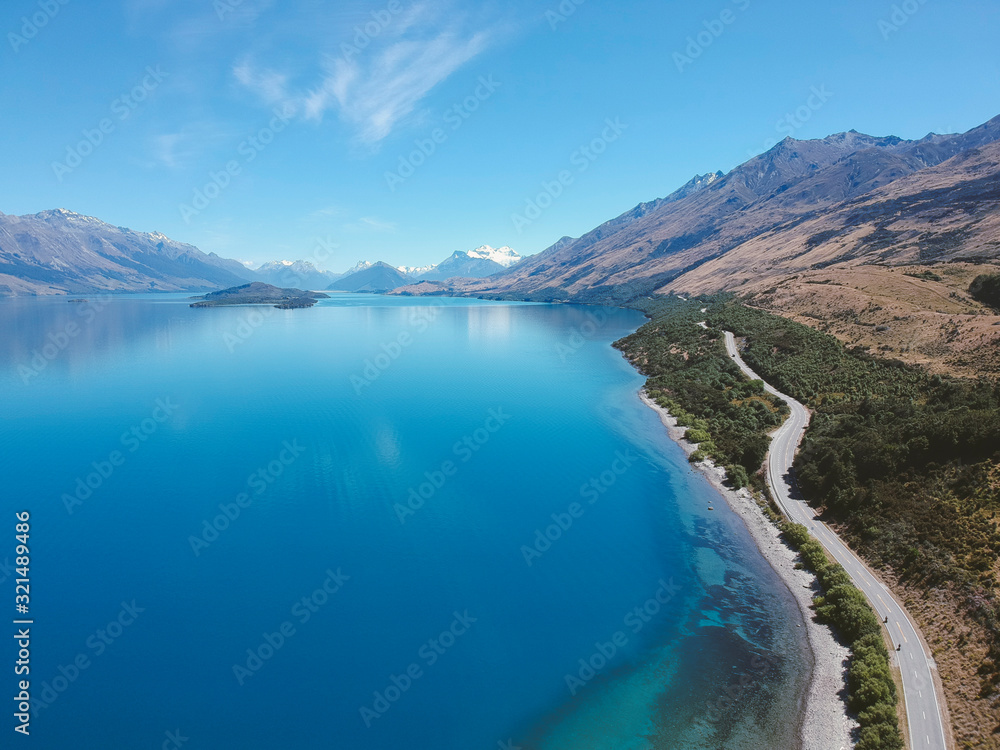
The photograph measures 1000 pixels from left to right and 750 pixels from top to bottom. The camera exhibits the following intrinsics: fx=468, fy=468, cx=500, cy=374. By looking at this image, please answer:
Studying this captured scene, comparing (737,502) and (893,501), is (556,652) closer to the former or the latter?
(737,502)

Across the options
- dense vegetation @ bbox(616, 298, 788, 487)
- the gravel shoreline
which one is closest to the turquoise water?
the gravel shoreline

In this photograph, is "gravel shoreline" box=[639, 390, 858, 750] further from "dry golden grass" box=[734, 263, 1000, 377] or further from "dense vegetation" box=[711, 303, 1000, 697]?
"dry golden grass" box=[734, 263, 1000, 377]

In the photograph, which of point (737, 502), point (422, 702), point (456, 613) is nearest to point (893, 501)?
point (737, 502)

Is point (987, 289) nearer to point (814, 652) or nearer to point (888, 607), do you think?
point (888, 607)

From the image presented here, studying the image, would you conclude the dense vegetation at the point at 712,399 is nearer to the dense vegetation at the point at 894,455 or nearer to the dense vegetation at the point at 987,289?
the dense vegetation at the point at 894,455

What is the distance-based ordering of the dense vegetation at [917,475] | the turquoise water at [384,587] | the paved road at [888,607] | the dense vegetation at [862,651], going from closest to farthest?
1. the dense vegetation at [862,651]
2. the paved road at [888,607]
3. the turquoise water at [384,587]
4. the dense vegetation at [917,475]

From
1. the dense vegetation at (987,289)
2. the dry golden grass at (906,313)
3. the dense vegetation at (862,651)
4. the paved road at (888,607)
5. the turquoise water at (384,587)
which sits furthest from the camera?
the dense vegetation at (987,289)

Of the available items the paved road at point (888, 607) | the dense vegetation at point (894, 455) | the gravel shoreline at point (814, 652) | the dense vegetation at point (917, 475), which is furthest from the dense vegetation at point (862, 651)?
the dense vegetation at point (917, 475)
